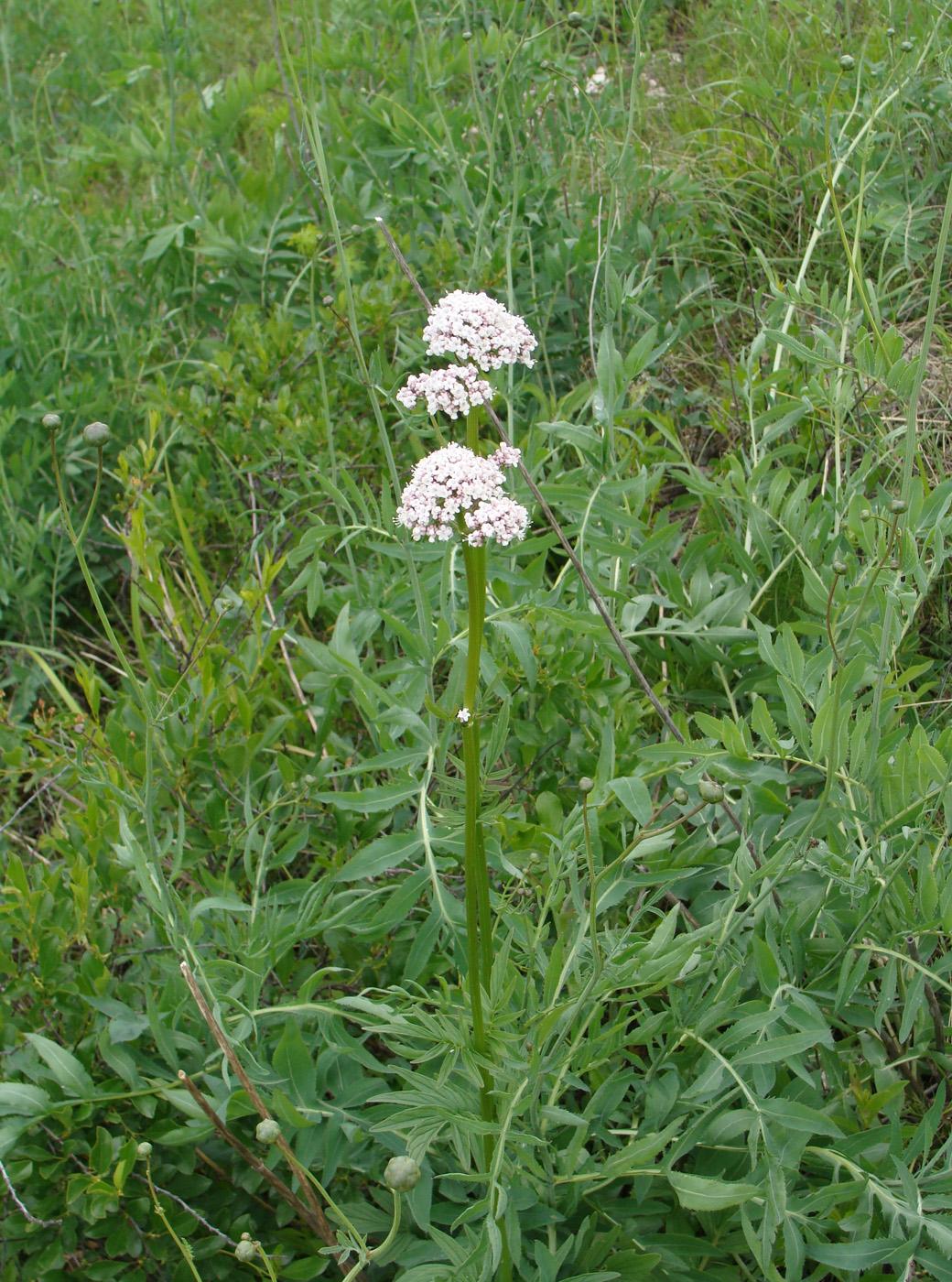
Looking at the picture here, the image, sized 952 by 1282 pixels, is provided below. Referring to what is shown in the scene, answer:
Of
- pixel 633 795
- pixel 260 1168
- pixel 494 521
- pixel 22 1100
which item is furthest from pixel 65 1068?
pixel 494 521

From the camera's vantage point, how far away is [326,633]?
2.57 metres

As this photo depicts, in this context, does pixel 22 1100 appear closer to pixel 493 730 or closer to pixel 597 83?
pixel 493 730

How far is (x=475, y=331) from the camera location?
1.18 m

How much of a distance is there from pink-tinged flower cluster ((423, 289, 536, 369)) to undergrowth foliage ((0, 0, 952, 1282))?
0.05 meters

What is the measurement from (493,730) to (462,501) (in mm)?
525

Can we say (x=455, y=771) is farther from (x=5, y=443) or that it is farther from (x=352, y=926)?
(x=5, y=443)

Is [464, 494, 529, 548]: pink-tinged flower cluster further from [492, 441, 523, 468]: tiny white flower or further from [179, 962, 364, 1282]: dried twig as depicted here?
[179, 962, 364, 1282]: dried twig

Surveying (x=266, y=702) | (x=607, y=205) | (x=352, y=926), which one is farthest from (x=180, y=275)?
(x=352, y=926)

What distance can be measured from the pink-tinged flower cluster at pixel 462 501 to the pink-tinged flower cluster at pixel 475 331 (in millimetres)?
127

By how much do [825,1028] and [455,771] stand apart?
60 cm

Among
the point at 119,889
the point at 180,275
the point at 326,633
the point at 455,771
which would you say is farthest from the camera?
the point at 180,275

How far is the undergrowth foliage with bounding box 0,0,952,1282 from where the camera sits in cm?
139

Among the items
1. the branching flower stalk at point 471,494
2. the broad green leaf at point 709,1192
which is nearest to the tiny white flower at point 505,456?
the branching flower stalk at point 471,494

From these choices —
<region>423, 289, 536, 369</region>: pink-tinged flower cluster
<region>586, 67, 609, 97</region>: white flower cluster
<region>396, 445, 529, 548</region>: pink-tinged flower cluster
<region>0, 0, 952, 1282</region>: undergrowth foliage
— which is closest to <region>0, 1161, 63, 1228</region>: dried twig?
<region>0, 0, 952, 1282</region>: undergrowth foliage
